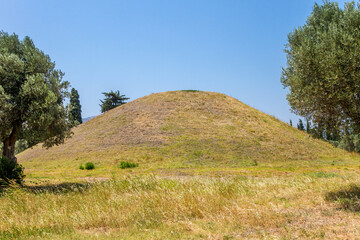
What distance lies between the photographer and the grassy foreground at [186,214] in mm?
7496

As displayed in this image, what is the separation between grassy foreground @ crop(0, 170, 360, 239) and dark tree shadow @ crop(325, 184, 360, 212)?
36 millimetres

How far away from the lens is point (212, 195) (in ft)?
34.7

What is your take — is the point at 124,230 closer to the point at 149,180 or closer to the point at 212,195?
the point at 212,195

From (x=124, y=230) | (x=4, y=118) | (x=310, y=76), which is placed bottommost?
(x=124, y=230)

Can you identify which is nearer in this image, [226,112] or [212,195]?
[212,195]

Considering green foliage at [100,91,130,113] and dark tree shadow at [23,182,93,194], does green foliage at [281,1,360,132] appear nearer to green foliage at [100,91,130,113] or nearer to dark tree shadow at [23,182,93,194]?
dark tree shadow at [23,182,93,194]

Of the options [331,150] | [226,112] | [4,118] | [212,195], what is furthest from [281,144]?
[4,118]

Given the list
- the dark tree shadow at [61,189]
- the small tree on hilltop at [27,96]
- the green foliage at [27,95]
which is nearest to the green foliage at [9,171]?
the small tree on hilltop at [27,96]

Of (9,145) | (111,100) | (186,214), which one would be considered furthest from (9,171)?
(111,100)

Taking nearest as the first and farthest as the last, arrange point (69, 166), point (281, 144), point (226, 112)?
point (69, 166), point (281, 144), point (226, 112)

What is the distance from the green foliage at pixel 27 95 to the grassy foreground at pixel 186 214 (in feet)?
23.2

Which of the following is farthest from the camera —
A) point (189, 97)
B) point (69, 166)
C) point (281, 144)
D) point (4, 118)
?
point (189, 97)

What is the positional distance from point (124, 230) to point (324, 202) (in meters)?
8.49

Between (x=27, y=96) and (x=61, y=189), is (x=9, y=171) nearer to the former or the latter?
(x=61, y=189)
